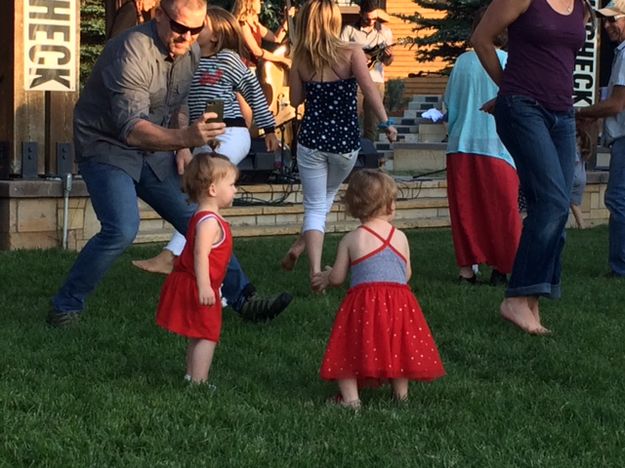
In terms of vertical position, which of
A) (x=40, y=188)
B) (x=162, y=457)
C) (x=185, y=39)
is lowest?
(x=162, y=457)

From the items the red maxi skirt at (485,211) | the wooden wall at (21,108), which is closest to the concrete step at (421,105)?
the wooden wall at (21,108)

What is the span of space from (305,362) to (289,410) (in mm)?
1006

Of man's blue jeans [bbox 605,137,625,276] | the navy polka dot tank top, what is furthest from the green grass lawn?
man's blue jeans [bbox 605,137,625,276]

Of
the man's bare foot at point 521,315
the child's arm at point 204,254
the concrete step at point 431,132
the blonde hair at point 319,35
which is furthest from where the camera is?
the concrete step at point 431,132

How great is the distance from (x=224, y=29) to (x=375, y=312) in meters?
3.53

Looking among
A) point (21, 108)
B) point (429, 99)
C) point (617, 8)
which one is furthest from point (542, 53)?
point (429, 99)

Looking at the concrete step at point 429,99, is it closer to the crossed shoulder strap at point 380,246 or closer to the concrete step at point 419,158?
the concrete step at point 419,158

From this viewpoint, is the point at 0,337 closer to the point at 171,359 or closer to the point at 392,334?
the point at 171,359

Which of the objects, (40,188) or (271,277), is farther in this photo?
(40,188)

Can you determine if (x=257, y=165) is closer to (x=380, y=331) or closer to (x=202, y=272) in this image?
(x=202, y=272)

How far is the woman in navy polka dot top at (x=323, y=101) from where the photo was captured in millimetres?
8672

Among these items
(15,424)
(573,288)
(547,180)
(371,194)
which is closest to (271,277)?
(573,288)

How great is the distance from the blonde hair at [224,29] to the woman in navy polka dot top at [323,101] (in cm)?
41

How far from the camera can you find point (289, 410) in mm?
5371
